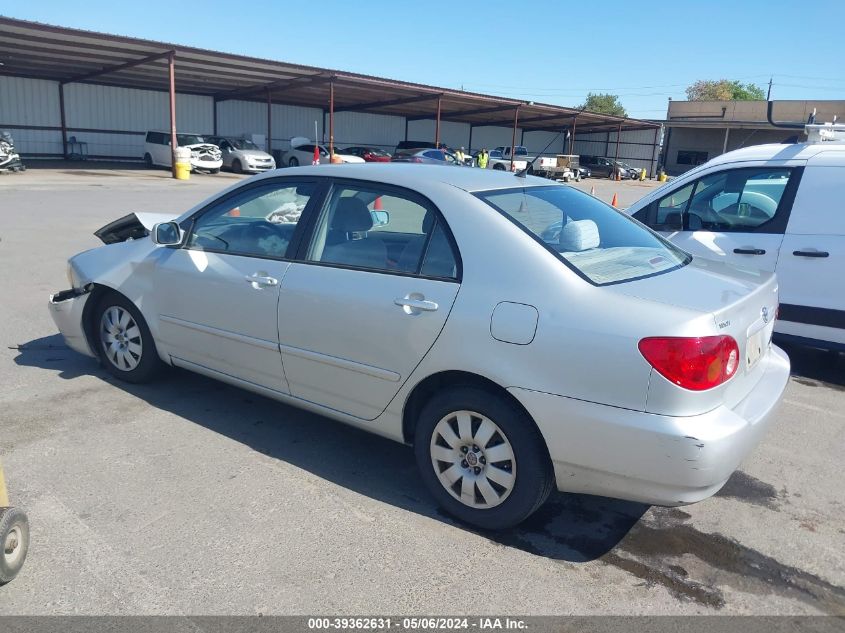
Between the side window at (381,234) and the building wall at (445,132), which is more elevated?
the building wall at (445,132)

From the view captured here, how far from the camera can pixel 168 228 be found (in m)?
4.16

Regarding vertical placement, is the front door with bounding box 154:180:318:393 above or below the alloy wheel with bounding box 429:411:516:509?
above

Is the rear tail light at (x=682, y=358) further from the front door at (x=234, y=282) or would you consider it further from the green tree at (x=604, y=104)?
the green tree at (x=604, y=104)

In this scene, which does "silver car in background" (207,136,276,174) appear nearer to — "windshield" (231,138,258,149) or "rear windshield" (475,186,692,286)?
"windshield" (231,138,258,149)

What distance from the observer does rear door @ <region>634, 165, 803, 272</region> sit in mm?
5355

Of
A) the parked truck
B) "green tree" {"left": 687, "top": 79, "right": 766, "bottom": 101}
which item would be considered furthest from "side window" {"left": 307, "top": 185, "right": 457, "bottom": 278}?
"green tree" {"left": 687, "top": 79, "right": 766, "bottom": 101}

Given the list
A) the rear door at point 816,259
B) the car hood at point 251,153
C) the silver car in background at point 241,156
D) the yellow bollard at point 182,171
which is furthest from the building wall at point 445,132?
the rear door at point 816,259

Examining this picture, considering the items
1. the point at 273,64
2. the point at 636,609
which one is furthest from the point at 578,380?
the point at 273,64

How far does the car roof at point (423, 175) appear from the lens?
11.4ft

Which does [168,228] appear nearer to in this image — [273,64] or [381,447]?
[381,447]

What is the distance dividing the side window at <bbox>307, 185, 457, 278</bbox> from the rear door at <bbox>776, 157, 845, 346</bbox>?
3342 mm

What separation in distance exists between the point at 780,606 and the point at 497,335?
154 cm

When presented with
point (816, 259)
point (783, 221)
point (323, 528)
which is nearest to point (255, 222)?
point (323, 528)

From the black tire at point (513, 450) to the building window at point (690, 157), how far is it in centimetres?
5869
